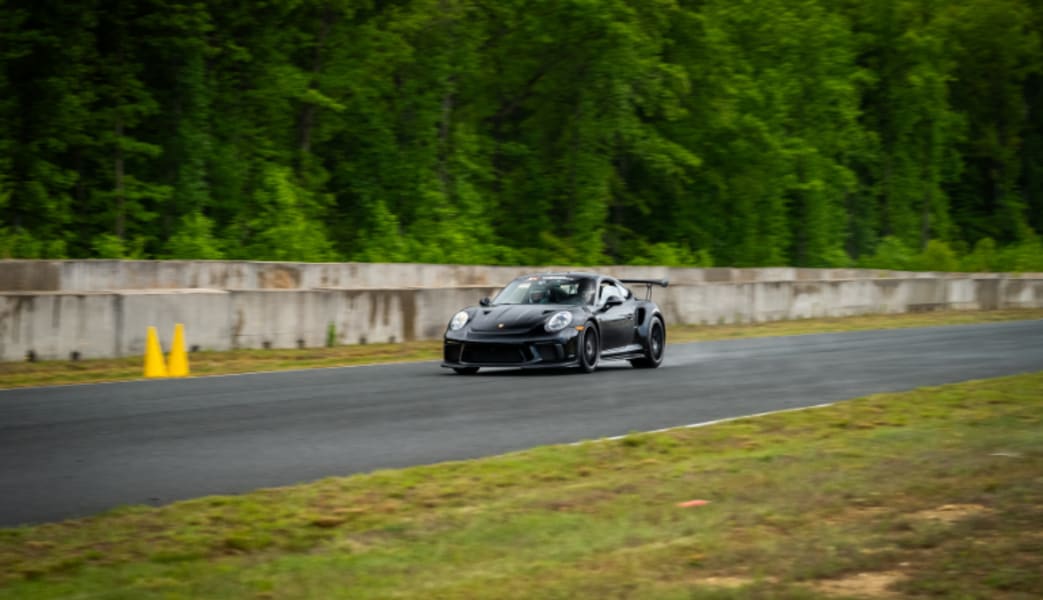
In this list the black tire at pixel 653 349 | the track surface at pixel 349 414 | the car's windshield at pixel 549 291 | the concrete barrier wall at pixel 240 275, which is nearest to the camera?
the track surface at pixel 349 414

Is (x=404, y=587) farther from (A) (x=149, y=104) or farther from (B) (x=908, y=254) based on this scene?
(B) (x=908, y=254)

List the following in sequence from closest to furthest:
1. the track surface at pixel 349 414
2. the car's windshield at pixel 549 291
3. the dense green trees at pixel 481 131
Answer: the track surface at pixel 349 414 → the car's windshield at pixel 549 291 → the dense green trees at pixel 481 131

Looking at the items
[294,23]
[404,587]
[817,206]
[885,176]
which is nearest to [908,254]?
[817,206]

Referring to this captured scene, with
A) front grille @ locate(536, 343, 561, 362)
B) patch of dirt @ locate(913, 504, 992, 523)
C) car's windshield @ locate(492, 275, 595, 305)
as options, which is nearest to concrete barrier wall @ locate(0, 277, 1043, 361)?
car's windshield @ locate(492, 275, 595, 305)

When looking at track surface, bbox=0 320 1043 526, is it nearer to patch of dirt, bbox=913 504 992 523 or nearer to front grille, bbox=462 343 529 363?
front grille, bbox=462 343 529 363

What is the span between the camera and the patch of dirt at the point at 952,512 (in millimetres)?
7969

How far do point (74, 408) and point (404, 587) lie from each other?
8795 millimetres

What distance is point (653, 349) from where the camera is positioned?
68.9ft

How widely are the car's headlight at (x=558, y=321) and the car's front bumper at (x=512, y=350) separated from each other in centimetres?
7

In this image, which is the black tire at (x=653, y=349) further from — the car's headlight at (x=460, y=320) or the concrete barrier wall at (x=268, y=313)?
the concrete barrier wall at (x=268, y=313)

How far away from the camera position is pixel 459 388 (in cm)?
1722

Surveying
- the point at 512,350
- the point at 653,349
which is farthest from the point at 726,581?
the point at 653,349

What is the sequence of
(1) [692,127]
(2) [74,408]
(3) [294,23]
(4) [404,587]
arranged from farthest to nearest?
(1) [692,127] < (3) [294,23] < (2) [74,408] < (4) [404,587]

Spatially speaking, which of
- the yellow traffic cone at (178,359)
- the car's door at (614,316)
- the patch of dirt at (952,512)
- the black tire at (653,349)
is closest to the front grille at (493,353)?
the car's door at (614,316)
